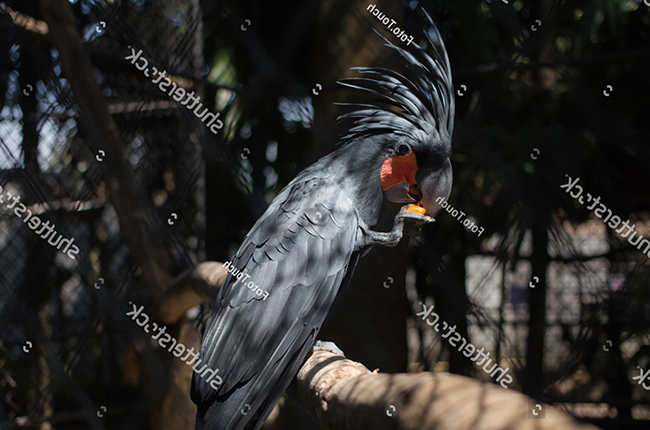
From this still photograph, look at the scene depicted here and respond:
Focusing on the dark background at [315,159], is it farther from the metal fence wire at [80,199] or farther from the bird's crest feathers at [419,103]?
the bird's crest feathers at [419,103]

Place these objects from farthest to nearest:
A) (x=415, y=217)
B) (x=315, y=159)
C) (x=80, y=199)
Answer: (x=80, y=199) → (x=315, y=159) → (x=415, y=217)

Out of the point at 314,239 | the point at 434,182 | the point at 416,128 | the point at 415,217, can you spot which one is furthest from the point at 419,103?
the point at 314,239

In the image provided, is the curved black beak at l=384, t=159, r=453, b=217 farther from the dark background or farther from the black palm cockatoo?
the dark background

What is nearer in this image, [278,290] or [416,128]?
[278,290]

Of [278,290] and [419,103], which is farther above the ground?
[419,103]

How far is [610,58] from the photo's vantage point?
130cm

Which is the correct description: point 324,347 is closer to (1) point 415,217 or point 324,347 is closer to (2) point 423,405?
(1) point 415,217

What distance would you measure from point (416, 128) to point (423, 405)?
30.5 inches

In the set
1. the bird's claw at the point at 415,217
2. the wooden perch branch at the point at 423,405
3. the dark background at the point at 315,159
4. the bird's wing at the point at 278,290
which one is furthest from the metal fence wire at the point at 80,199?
the wooden perch branch at the point at 423,405

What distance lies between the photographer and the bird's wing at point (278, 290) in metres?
0.86

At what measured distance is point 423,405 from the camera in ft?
1.29

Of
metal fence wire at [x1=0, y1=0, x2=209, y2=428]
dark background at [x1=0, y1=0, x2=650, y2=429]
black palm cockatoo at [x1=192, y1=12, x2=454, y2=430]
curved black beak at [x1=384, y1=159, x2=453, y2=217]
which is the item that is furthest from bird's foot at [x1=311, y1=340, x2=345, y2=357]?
metal fence wire at [x1=0, y1=0, x2=209, y2=428]

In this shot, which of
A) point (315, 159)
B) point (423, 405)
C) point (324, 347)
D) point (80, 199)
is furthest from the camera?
point (80, 199)

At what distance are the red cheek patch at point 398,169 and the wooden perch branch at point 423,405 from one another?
1.82 feet
